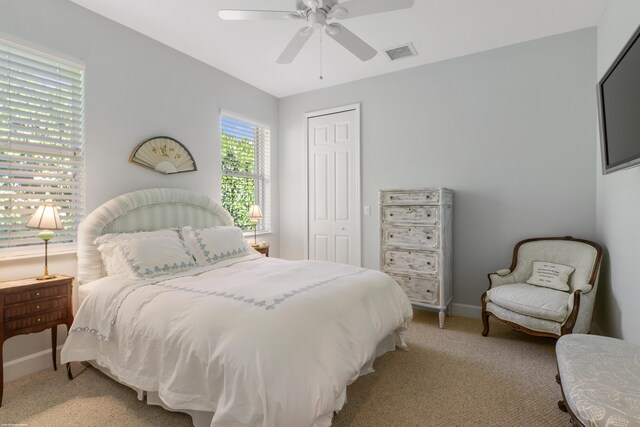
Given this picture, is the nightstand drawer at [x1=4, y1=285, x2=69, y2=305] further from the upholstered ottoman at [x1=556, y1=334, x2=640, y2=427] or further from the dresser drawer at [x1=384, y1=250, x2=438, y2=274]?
the upholstered ottoman at [x1=556, y1=334, x2=640, y2=427]

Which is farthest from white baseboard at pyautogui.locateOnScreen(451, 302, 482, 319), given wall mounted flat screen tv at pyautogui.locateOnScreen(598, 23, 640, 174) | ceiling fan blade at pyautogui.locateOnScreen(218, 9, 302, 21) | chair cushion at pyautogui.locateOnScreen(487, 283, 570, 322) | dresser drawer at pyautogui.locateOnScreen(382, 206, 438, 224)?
ceiling fan blade at pyautogui.locateOnScreen(218, 9, 302, 21)

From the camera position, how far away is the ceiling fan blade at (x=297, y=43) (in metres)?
2.28

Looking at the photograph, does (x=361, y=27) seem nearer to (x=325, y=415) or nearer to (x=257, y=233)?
(x=257, y=233)

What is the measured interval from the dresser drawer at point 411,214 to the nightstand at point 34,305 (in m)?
2.96

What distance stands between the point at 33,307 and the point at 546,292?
13.0 ft

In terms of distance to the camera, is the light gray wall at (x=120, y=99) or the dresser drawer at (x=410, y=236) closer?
the light gray wall at (x=120, y=99)

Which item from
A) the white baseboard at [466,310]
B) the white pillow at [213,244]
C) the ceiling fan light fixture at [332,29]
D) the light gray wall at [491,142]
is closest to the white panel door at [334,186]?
the light gray wall at [491,142]

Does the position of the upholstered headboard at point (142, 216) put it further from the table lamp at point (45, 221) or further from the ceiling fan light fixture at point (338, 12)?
the ceiling fan light fixture at point (338, 12)

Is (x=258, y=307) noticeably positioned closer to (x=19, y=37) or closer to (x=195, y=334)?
(x=195, y=334)

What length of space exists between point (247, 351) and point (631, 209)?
2.60 metres

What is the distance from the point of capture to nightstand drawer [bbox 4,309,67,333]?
206 cm

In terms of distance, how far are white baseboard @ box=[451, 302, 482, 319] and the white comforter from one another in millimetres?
1526

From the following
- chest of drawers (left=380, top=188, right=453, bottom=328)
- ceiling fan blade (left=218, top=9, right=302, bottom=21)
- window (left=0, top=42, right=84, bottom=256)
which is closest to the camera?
ceiling fan blade (left=218, top=9, right=302, bottom=21)

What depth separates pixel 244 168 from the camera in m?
4.53
